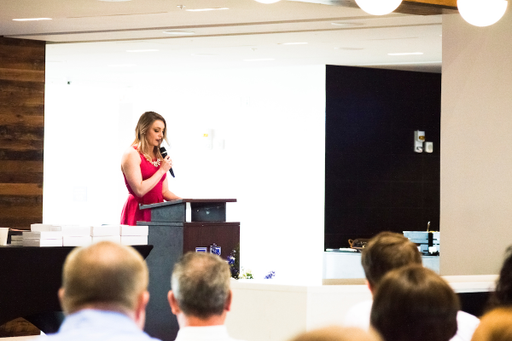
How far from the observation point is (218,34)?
23.8 feet

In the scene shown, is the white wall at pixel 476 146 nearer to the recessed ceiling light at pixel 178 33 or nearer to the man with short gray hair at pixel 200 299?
the recessed ceiling light at pixel 178 33

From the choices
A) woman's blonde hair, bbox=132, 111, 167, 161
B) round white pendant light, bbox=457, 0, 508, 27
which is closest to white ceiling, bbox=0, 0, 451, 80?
woman's blonde hair, bbox=132, 111, 167, 161

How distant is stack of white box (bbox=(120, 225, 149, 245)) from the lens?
445cm

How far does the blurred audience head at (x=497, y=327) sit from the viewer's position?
96 cm

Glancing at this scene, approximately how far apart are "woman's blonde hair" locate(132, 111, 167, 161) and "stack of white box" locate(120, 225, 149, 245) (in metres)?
0.87

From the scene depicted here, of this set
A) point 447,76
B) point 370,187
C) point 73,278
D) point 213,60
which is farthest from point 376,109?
point 73,278

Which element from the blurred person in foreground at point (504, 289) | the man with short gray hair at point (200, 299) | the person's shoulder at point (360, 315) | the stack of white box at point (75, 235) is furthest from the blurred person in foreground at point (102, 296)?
the stack of white box at point (75, 235)

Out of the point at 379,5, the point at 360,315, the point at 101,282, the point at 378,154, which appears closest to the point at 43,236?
the point at 379,5

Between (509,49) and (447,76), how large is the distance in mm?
505

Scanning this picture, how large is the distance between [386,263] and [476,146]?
3161 mm

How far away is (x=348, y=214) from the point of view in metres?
9.26

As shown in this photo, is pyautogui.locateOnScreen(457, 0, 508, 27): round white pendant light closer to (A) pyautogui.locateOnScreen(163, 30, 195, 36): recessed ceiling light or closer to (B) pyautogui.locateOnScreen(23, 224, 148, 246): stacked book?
(B) pyautogui.locateOnScreen(23, 224, 148, 246): stacked book

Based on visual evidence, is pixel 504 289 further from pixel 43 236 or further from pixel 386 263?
pixel 43 236

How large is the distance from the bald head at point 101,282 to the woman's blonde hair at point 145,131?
141 inches
